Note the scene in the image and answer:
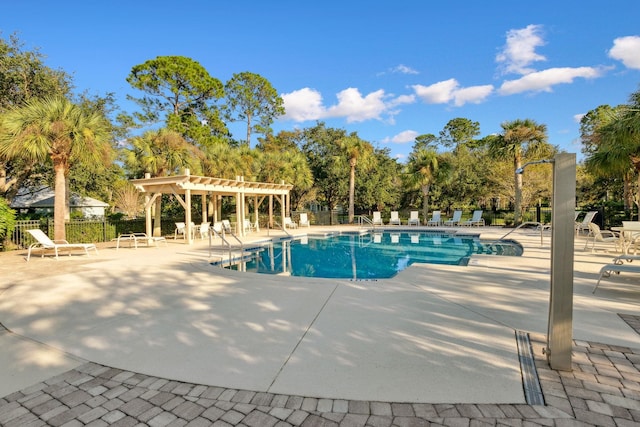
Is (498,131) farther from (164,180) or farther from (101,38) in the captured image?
(101,38)

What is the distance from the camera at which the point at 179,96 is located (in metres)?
26.4

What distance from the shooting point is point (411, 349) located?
121 inches

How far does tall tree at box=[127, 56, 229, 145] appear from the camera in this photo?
2530cm

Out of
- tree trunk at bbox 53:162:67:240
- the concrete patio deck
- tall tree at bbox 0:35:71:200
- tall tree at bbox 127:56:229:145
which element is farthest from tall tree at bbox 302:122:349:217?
the concrete patio deck

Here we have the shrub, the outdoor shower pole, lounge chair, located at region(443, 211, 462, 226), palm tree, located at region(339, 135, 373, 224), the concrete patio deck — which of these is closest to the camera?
the concrete patio deck

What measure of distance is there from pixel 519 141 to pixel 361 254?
41.0 feet

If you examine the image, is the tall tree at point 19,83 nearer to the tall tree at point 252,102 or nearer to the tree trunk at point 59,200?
the tree trunk at point 59,200

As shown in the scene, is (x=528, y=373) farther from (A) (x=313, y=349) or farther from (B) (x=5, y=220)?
(B) (x=5, y=220)

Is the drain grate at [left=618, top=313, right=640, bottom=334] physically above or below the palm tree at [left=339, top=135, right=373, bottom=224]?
below

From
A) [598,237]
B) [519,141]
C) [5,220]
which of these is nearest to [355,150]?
[519,141]

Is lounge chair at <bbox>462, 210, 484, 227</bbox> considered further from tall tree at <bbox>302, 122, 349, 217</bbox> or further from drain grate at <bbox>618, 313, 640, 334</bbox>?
drain grate at <bbox>618, 313, 640, 334</bbox>

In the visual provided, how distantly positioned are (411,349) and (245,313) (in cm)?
219

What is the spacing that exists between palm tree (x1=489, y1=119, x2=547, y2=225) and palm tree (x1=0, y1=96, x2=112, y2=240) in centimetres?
1917

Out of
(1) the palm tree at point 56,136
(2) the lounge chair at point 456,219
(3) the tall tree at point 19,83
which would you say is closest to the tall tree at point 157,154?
(1) the palm tree at point 56,136
